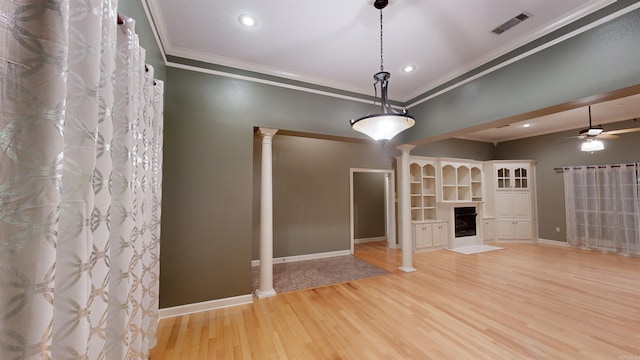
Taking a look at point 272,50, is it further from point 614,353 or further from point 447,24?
point 614,353

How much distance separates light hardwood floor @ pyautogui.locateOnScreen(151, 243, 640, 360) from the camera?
6.74 feet

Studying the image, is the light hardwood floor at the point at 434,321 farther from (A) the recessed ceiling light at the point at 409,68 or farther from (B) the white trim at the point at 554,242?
(A) the recessed ceiling light at the point at 409,68

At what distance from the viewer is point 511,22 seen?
7.36 feet

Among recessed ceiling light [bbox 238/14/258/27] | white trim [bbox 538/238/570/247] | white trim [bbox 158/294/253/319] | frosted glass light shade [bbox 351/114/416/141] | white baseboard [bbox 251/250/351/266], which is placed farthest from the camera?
white trim [bbox 538/238/570/247]

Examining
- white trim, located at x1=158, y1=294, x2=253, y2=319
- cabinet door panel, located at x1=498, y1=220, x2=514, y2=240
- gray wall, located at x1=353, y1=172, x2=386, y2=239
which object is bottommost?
white trim, located at x1=158, y1=294, x2=253, y2=319

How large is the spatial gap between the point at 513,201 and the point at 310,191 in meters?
5.84

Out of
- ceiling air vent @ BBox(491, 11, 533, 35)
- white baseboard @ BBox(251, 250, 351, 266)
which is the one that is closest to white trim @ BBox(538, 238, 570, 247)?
white baseboard @ BBox(251, 250, 351, 266)

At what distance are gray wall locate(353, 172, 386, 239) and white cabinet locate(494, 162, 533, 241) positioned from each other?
3241mm

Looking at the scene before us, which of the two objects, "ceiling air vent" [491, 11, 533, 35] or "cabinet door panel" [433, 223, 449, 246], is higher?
"ceiling air vent" [491, 11, 533, 35]

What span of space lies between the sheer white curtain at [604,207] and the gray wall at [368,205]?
456 centimetres

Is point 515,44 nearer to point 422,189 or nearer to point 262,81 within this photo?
point 262,81

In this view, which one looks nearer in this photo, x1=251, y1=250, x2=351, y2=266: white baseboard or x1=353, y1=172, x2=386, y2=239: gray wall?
x1=251, y1=250, x2=351, y2=266: white baseboard

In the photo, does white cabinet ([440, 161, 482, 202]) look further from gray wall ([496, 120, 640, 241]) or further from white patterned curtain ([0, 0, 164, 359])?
white patterned curtain ([0, 0, 164, 359])

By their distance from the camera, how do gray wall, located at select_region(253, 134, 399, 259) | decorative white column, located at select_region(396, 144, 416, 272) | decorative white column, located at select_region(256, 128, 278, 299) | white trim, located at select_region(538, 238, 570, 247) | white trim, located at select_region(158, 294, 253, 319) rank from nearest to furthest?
white trim, located at select_region(158, 294, 253, 319)
decorative white column, located at select_region(256, 128, 278, 299)
decorative white column, located at select_region(396, 144, 416, 272)
gray wall, located at select_region(253, 134, 399, 259)
white trim, located at select_region(538, 238, 570, 247)
